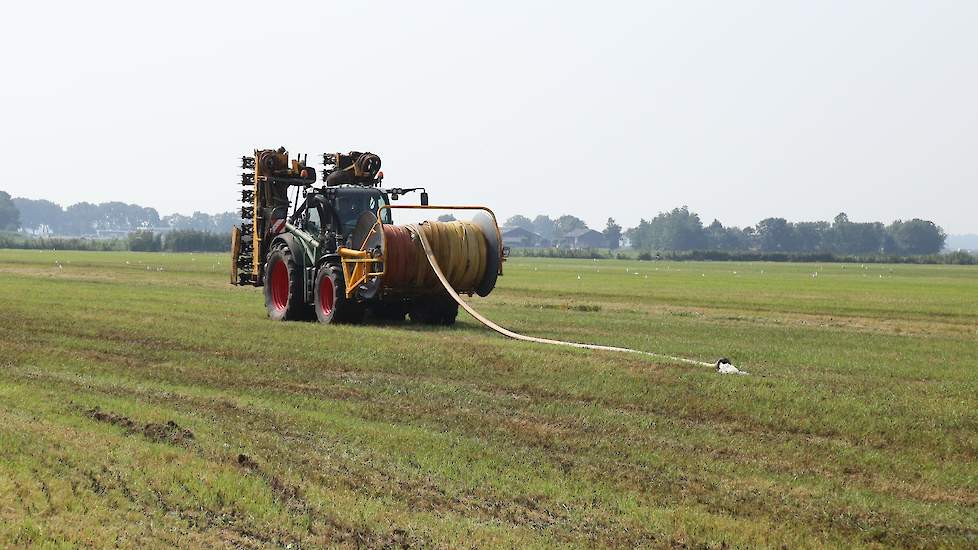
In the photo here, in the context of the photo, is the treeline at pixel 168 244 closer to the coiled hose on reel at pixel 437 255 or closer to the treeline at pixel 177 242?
the treeline at pixel 177 242

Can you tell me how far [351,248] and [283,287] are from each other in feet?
10.6

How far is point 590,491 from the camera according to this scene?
9906 mm

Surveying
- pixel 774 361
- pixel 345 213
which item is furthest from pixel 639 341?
pixel 345 213

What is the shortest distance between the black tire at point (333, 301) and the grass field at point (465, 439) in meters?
0.64

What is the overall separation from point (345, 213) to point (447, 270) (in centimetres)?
250

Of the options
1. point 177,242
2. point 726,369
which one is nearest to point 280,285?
point 726,369

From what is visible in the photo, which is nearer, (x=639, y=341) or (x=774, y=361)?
(x=774, y=361)

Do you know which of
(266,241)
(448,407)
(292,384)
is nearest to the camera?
(448,407)

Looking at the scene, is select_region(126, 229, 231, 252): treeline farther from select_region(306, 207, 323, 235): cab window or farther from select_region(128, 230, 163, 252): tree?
select_region(306, 207, 323, 235): cab window

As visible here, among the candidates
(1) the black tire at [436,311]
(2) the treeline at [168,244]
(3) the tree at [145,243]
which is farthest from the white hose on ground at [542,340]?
(3) the tree at [145,243]

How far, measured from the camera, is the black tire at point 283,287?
23.4 metres

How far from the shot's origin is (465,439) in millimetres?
11719

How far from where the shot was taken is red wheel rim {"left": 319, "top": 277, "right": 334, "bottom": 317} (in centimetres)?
2256

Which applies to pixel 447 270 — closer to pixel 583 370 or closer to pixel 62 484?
pixel 583 370
